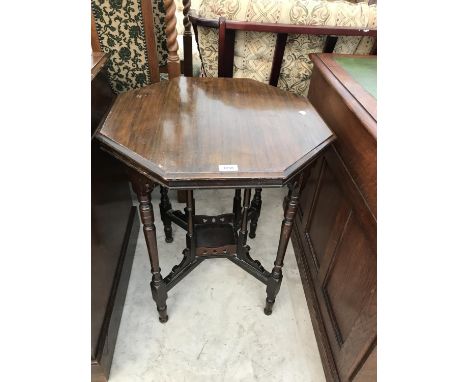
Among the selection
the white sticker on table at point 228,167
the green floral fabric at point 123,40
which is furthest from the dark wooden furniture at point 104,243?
the white sticker on table at point 228,167

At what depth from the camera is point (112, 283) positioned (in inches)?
53.4

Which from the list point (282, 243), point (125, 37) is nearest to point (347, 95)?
point (282, 243)

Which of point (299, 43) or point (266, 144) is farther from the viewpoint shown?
point (299, 43)

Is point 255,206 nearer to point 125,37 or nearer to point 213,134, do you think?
point 213,134

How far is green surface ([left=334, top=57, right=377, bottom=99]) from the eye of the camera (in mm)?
1180

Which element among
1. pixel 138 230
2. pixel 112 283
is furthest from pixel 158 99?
pixel 138 230

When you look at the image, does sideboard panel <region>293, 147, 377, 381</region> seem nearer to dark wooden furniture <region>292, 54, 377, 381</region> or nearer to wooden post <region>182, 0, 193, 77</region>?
dark wooden furniture <region>292, 54, 377, 381</region>

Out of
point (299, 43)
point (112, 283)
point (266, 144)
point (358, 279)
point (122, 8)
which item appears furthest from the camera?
point (299, 43)

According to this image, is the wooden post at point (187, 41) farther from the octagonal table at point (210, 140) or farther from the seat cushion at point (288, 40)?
the octagonal table at point (210, 140)

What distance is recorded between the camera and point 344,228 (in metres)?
1.17

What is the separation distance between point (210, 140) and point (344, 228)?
2.02ft
